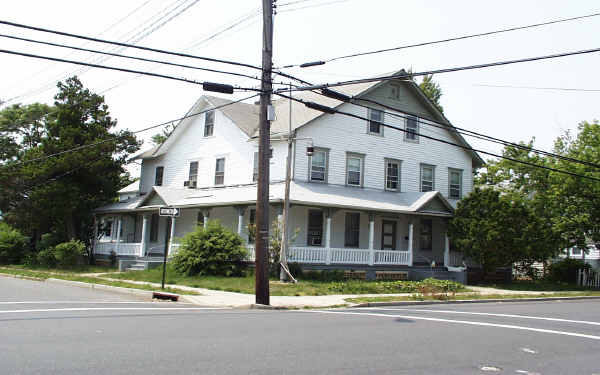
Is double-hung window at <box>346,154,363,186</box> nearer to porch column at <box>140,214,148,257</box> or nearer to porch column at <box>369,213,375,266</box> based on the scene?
porch column at <box>369,213,375,266</box>

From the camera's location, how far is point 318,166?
92.5ft

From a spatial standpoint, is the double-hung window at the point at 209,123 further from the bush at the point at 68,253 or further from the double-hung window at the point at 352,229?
the double-hung window at the point at 352,229

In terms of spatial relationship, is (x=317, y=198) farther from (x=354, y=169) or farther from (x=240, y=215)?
(x=354, y=169)

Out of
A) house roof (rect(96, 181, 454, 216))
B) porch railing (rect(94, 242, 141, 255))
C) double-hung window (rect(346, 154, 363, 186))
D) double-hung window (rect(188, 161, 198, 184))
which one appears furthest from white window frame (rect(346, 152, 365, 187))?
porch railing (rect(94, 242, 141, 255))

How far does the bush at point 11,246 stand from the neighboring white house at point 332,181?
5.18 metres

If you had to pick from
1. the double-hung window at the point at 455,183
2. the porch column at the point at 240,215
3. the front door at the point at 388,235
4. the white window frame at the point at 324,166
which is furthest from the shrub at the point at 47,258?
the double-hung window at the point at 455,183

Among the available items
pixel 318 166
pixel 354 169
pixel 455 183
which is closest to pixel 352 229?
pixel 354 169

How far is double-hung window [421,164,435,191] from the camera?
32062 millimetres

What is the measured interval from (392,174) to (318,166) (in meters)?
4.91

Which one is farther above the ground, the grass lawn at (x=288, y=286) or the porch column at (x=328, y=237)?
the porch column at (x=328, y=237)

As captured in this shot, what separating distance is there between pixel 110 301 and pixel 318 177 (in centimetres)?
1430

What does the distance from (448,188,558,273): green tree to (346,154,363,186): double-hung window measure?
553 cm

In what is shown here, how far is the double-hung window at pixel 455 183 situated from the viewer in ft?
109

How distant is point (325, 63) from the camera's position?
53.7ft
